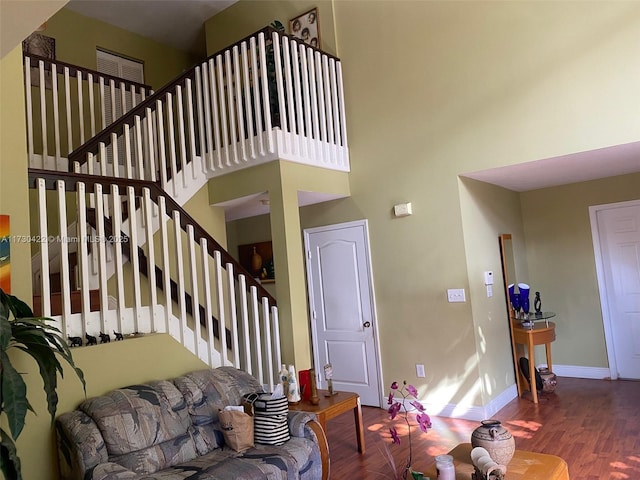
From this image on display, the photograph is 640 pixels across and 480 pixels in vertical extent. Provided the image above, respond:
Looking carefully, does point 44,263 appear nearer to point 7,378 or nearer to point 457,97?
point 7,378

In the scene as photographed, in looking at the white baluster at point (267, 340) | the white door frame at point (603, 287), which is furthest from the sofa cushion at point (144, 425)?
the white door frame at point (603, 287)

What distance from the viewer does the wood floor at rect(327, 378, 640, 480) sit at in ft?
10.8

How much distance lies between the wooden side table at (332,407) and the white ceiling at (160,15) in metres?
5.05

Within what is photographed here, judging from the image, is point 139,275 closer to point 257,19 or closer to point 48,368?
point 48,368

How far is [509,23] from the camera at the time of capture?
13.5 feet

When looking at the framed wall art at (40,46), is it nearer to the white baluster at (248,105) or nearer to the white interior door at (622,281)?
the white baluster at (248,105)

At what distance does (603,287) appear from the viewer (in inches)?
208

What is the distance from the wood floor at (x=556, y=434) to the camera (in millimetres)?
3307

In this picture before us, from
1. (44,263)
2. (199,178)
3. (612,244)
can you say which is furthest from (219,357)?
(612,244)

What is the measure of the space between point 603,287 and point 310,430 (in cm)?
398

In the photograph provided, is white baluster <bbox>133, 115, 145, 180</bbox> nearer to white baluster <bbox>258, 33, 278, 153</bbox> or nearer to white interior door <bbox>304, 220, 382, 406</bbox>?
white baluster <bbox>258, 33, 278, 153</bbox>

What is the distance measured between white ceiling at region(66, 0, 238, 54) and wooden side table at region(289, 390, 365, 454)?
5050mm

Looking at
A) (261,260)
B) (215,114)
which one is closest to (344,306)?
(261,260)

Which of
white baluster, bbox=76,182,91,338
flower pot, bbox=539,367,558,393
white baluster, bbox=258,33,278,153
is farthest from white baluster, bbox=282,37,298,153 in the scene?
flower pot, bbox=539,367,558,393
